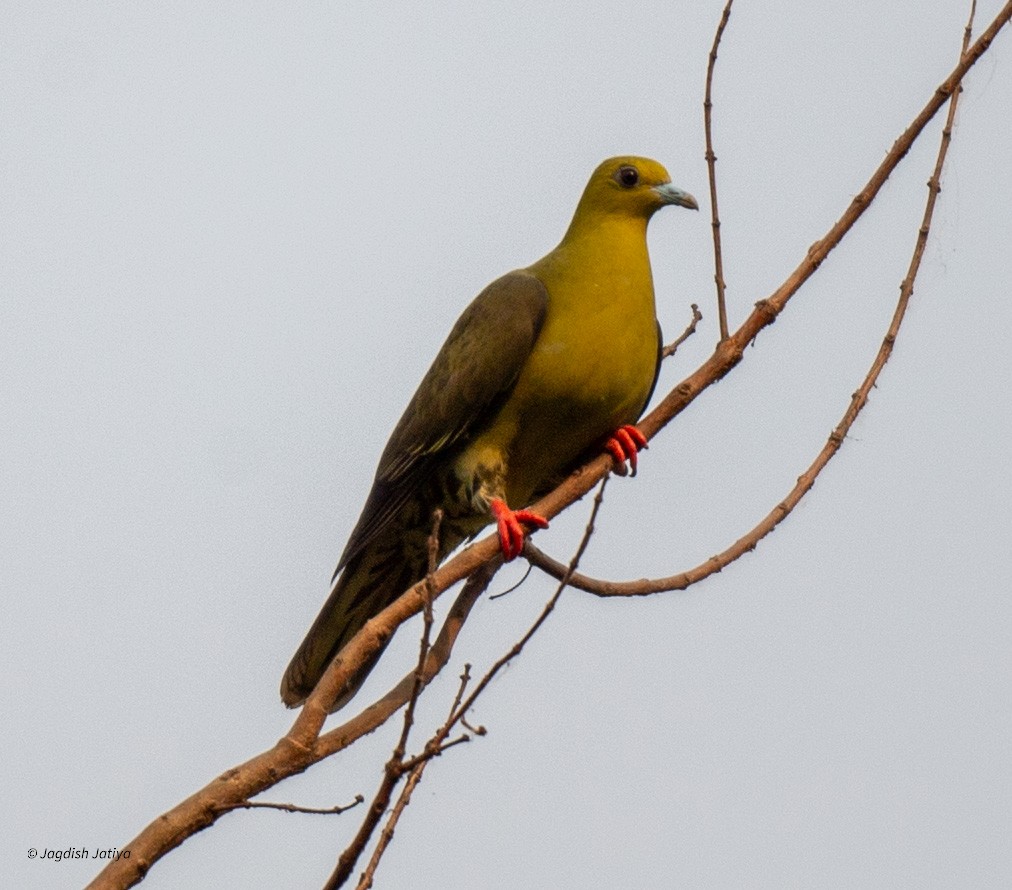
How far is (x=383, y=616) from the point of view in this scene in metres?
3.49

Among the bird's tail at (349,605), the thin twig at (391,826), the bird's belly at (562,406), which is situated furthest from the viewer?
the bird's tail at (349,605)

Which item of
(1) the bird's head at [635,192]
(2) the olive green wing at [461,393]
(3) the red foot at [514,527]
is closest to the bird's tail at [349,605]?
(2) the olive green wing at [461,393]

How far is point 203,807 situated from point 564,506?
1.52 metres

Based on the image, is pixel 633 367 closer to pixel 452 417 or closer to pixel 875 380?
pixel 452 417

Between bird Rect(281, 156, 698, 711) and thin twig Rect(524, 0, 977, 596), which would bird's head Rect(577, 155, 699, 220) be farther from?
thin twig Rect(524, 0, 977, 596)

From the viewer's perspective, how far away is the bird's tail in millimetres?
4848

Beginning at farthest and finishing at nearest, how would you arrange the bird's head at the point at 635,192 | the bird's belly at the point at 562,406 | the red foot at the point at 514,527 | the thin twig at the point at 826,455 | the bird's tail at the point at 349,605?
the bird's head at the point at 635,192 → the bird's tail at the point at 349,605 → the bird's belly at the point at 562,406 → the red foot at the point at 514,527 → the thin twig at the point at 826,455

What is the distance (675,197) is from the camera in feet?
16.8

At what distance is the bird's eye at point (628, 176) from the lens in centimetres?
520

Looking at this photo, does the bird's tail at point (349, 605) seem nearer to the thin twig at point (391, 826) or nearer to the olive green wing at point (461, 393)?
the olive green wing at point (461, 393)

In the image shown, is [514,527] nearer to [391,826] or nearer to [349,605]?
[349,605]

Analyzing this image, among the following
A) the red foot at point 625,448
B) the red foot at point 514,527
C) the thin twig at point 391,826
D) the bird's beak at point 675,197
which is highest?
the bird's beak at point 675,197

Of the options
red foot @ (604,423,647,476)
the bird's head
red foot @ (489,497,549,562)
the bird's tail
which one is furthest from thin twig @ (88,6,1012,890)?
the bird's head

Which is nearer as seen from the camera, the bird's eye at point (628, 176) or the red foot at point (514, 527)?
the red foot at point (514, 527)
